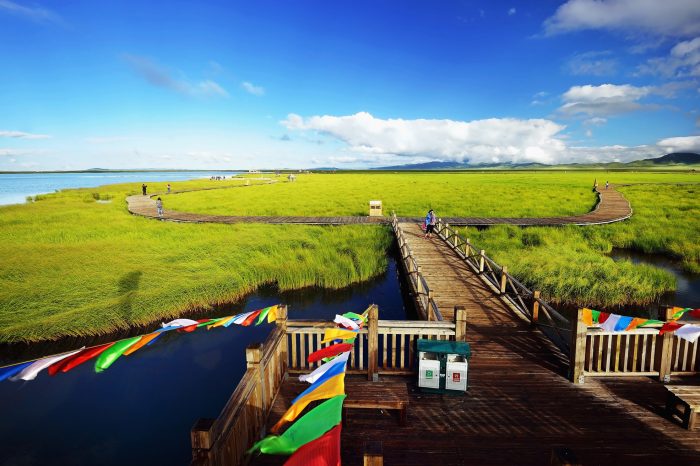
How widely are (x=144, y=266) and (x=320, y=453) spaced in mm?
17664

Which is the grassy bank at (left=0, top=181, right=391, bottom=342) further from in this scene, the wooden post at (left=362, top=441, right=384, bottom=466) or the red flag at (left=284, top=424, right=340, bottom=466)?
the wooden post at (left=362, top=441, right=384, bottom=466)

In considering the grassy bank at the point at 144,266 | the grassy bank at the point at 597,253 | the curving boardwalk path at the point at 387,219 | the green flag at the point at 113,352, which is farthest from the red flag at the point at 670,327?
the curving boardwalk path at the point at 387,219

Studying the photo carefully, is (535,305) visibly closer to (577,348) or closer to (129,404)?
(577,348)

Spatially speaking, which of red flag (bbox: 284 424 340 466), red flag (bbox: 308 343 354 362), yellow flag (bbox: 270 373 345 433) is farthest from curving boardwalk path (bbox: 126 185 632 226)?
red flag (bbox: 284 424 340 466)

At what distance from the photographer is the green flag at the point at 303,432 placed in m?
3.63

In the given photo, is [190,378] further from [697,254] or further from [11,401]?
[697,254]

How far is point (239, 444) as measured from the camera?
15.9ft

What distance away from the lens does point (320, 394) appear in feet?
14.5

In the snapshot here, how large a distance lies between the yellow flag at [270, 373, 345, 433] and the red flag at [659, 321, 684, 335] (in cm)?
648

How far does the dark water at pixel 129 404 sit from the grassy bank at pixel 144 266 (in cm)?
199

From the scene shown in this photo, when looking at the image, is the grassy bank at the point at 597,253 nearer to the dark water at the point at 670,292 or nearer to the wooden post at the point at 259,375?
the dark water at the point at 670,292

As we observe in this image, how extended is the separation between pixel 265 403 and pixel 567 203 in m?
45.3

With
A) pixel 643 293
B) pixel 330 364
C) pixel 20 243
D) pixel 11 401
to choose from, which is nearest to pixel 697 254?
pixel 643 293

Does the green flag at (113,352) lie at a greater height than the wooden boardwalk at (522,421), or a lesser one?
greater
